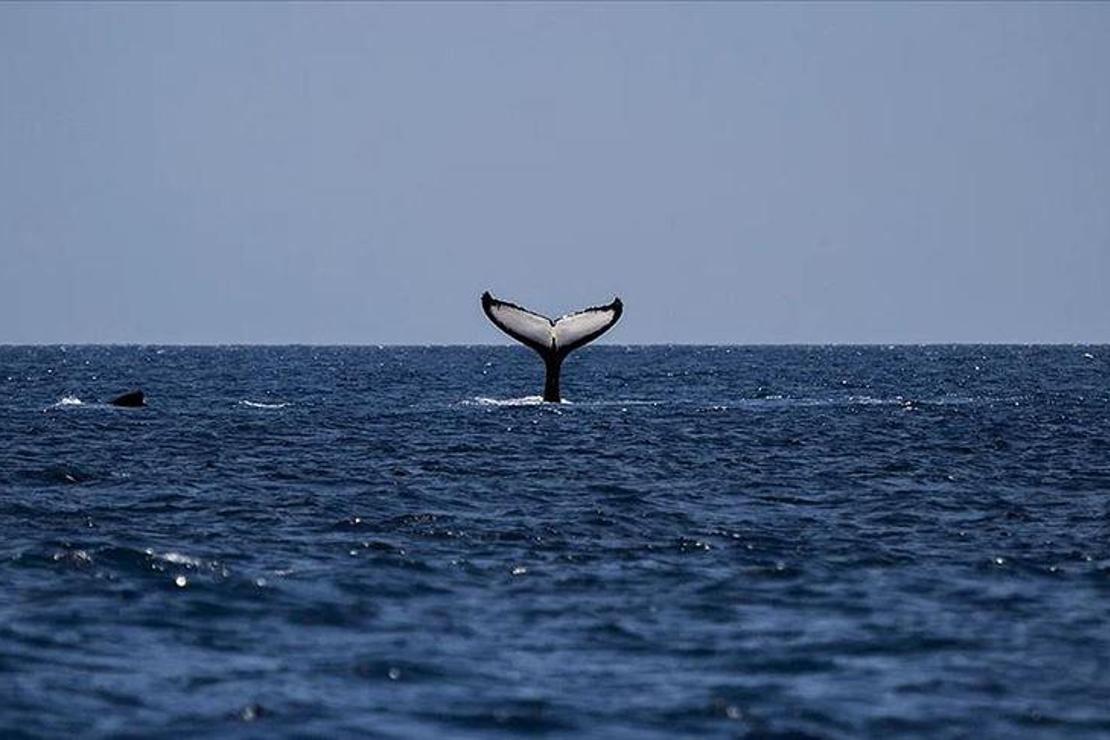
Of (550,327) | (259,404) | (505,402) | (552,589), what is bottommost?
(552,589)

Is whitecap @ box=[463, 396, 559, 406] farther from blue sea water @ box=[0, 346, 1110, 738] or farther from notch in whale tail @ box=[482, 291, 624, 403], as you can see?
blue sea water @ box=[0, 346, 1110, 738]

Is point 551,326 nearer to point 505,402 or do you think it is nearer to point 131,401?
point 505,402

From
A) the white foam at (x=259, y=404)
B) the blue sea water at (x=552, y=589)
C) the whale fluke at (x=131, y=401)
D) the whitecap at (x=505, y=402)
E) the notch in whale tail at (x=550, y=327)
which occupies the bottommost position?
the blue sea water at (x=552, y=589)

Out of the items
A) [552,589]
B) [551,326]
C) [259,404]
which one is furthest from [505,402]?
[552,589]

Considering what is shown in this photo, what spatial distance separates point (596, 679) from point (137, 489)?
14.0 meters

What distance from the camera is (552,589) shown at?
16.4 metres

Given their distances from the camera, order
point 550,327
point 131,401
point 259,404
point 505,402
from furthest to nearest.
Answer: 1. point 259,404
2. point 505,402
3. point 131,401
4. point 550,327

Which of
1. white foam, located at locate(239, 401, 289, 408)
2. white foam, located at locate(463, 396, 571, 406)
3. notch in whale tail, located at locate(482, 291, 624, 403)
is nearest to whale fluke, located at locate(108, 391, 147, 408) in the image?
white foam, located at locate(239, 401, 289, 408)

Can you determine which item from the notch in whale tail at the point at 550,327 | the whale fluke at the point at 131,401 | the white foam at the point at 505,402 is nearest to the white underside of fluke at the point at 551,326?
the notch in whale tail at the point at 550,327

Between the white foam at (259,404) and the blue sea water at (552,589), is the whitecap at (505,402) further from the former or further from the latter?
the blue sea water at (552,589)

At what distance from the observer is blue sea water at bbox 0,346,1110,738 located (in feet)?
39.2

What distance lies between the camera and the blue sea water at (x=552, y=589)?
11.9m

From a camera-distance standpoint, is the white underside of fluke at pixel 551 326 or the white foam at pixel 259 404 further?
the white foam at pixel 259 404


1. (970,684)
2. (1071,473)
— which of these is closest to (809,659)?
(970,684)
